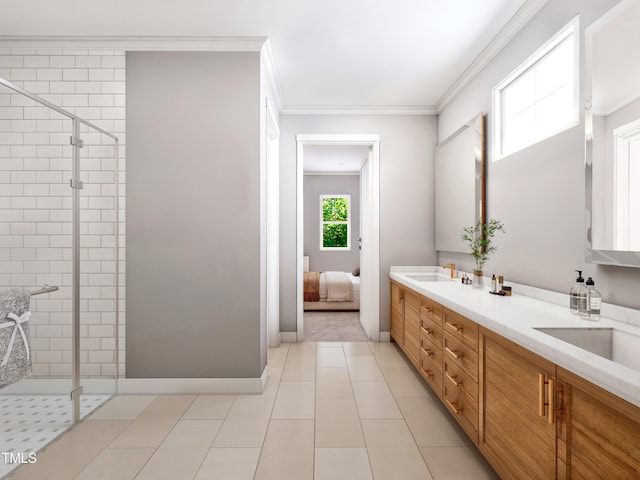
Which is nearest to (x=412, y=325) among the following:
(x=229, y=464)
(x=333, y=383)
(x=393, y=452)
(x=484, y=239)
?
(x=333, y=383)

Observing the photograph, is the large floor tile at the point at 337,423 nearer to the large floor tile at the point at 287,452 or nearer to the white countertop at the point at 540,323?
the large floor tile at the point at 287,452

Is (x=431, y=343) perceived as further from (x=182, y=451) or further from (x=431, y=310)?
(x=182, y=451)

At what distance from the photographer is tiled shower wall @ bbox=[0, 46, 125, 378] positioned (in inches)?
105

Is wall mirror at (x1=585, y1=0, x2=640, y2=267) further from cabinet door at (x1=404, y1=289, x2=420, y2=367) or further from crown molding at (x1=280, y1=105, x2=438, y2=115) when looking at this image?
crown molding at (x1=280, y1=105, x2=438, y2=115)

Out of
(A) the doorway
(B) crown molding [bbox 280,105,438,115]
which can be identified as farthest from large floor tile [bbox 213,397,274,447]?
(B) crown molding [bbox 280,105,438,115]

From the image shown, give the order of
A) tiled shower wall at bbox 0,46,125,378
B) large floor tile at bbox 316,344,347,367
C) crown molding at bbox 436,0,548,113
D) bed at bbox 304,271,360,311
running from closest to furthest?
crown molding at bbox 436,0,548,113 < tiled shower wall at bbox 0,46,125,378 < large floor tile at bbox 316,344,347,367 < bed at bbox 304,271,360,311

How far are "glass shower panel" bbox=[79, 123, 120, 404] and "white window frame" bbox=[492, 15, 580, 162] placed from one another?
3027 mm

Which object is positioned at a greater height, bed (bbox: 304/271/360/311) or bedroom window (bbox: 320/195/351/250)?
bedroom window (bbox: 320/195/351/250)

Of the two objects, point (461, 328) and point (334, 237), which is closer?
point (461, 328)

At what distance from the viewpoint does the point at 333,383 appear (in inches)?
124

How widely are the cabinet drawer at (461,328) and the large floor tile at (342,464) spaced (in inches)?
33.2

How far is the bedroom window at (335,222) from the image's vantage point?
8.91 m

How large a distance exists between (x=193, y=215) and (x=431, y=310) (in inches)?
78.1

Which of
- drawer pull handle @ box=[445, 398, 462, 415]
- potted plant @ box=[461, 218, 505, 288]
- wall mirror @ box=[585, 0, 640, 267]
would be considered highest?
wall mirror @ box=[585, 0, 640, 267]
